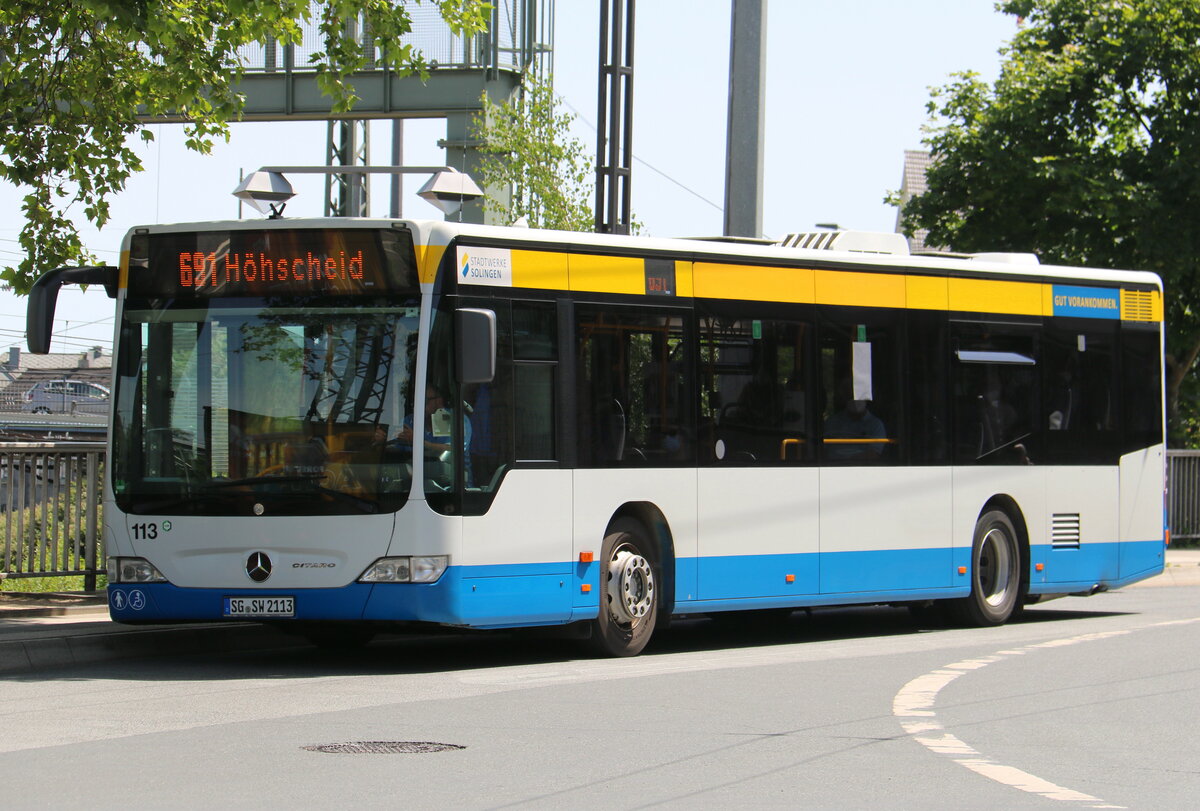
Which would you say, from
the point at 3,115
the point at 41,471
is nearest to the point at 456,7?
the point at 3,115

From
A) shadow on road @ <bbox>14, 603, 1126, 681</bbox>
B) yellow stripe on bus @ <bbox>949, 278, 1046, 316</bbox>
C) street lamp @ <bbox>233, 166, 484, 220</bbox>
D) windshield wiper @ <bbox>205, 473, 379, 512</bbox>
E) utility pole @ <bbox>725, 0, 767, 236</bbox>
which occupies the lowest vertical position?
shadow on road @ <bbox>14, 603, 1126, 681</bbox>

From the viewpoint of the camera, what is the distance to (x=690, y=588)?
13.8 m

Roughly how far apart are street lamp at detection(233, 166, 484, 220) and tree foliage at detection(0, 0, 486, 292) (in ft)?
4.86

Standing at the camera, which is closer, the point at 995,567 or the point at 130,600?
the point at 130,600

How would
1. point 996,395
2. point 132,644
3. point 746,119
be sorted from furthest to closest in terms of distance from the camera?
point 746,119 < point 996,395 < point 132,644

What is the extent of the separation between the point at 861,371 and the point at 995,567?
8.84 feet

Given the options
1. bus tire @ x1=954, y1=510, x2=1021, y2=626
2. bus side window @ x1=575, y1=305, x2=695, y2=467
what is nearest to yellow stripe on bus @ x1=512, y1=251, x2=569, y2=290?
bus side window @ x1=575, y1=305, x2=695, y2=467

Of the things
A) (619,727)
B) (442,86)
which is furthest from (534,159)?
(619,727)

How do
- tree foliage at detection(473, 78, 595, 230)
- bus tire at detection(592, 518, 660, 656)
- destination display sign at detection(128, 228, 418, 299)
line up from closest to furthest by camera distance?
destination display sign at detection(128, 228, 418, 299) < bus tire at detection(592, 518, 660, 656) < tree foliage at detection(473, 78, 595, 230)

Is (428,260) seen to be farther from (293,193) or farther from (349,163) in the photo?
(349,163)

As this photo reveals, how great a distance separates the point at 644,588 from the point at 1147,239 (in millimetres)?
19005

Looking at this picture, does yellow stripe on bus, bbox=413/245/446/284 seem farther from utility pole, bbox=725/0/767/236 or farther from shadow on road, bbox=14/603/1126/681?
utility pole, bbox=725/0/767/236

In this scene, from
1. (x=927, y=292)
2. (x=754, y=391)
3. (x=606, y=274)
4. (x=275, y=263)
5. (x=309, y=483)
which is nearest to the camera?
(x=309, y=483)

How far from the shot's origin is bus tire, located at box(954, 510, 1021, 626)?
16391 mm
